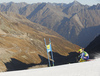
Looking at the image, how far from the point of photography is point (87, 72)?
1029 centimetres

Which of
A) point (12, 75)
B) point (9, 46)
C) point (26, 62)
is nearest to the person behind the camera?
point (12, 75)

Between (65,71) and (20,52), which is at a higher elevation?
(65,71)

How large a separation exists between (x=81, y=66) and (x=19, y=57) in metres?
39.8

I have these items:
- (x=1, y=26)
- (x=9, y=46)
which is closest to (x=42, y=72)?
(x=9, y=46)

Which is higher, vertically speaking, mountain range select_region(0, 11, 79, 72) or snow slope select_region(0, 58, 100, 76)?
snow slope select_region(0, 58, 100, 76)

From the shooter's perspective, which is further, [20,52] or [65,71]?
[20,52]

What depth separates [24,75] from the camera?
9.91 m

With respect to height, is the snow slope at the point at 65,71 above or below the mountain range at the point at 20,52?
above

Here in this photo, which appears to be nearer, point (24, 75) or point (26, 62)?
point (24, 75)

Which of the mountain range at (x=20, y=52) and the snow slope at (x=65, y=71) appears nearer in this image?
the snow slope at (x=65, y=71)

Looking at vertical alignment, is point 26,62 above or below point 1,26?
below

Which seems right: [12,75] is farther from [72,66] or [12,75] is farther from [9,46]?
[9,46]

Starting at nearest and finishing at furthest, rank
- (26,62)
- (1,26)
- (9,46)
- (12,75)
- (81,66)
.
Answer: (12,75) → (81,66) → (26,62) → (9,46) → (1,26)

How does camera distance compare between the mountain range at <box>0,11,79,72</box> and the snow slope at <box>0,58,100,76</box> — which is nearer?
the snow slope at <box>0,58,100,76</box>
